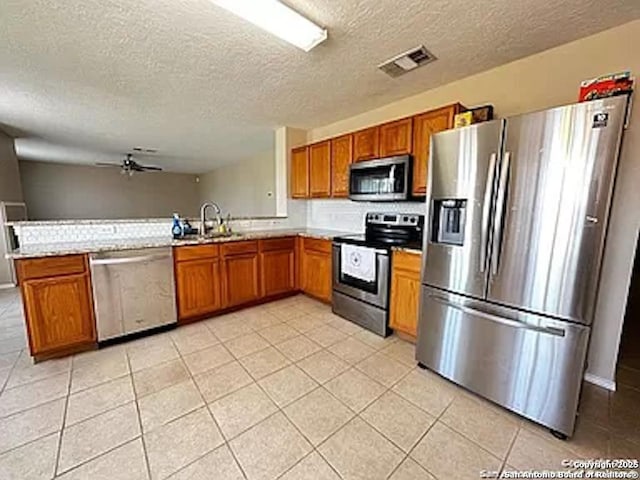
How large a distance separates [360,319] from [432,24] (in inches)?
98.9

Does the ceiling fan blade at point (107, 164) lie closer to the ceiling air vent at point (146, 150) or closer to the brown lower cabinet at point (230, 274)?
the ceiling air vent at point (146, 150)

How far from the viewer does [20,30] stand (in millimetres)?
1838

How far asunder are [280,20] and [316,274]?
2.58 m

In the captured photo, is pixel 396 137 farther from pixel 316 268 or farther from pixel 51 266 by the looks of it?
pixel 51 266

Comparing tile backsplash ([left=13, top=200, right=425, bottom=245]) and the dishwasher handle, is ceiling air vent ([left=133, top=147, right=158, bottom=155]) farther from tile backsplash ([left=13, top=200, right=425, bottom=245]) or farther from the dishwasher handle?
the dishwasher handle

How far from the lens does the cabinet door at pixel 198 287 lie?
115 inches

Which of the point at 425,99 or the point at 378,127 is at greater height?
the point at 425,99

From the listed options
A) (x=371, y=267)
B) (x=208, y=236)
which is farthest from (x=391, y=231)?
(x=208, y=236)

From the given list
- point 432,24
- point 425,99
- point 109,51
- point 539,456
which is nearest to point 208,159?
point 109,51

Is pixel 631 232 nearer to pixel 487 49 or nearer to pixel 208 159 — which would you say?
pixel 487 49

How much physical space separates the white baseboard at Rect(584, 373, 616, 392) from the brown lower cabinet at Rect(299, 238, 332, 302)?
2332 mm

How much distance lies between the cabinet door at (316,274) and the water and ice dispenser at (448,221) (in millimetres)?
1543

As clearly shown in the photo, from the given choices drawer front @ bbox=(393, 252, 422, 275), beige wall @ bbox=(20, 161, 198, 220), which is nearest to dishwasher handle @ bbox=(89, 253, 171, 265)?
drawer front @ bbox=(393, 252, 422, 275)

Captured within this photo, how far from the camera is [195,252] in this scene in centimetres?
296
